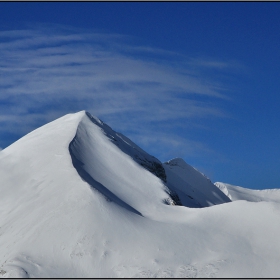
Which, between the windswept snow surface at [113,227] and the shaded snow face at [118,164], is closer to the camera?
the windswept snow surface at [113,227]

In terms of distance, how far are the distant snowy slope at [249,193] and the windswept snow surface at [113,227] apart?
55192 mm

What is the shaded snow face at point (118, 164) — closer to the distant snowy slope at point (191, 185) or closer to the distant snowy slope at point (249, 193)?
the distant snowy slope at point (191, 185)

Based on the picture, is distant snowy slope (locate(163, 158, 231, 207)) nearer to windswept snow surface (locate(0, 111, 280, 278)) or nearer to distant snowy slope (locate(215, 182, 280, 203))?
windswept snow surface (locate(0, 111, 280, 278))

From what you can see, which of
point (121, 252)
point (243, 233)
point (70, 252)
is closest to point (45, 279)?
point (70, 252)

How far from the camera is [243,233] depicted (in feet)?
94.5

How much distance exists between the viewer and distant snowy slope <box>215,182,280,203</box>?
93.2 metres

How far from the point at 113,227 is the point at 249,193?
76.6 metres

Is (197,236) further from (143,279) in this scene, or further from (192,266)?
(143,279)

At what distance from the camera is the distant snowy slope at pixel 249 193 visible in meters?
93.2

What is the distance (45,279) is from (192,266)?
855 centimetres

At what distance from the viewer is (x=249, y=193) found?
3900 inches

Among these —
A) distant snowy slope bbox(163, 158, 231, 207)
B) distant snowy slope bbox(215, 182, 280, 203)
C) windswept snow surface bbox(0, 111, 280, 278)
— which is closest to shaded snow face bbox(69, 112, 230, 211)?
distant snowy slope bbox(163, 158, 231, 207)

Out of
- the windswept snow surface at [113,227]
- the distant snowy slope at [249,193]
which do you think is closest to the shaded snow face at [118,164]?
the windswept snow surface at [113,227]

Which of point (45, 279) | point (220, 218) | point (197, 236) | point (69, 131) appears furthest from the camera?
point (69, 131)
